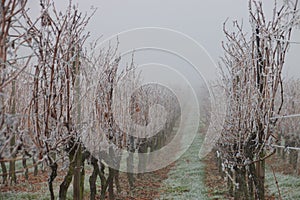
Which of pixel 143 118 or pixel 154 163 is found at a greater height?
pixel 143 118

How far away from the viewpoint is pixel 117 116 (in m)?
6.29

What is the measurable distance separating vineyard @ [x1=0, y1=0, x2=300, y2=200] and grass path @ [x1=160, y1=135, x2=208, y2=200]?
0.9 inches

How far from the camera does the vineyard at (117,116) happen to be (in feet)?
8.36

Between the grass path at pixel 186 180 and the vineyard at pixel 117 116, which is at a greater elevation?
the vineyard at pixel 117 116

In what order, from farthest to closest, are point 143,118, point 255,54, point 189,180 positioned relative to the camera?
1. point 143,118
2. point 189,180
3. point 255,54

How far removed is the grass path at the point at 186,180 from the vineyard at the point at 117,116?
0.02m

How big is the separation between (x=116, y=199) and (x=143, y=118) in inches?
102

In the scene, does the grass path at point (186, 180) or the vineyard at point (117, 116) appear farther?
the grass path at point (186, 180)

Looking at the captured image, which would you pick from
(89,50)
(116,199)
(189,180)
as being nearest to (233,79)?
(89,50)

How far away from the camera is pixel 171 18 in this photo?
37.3 ft

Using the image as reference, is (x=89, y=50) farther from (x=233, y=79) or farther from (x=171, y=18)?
(x=171, y=18)

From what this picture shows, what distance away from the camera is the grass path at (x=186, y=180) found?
6492mm

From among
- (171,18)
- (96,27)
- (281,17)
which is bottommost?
(281,17)

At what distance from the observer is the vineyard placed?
100 inches
